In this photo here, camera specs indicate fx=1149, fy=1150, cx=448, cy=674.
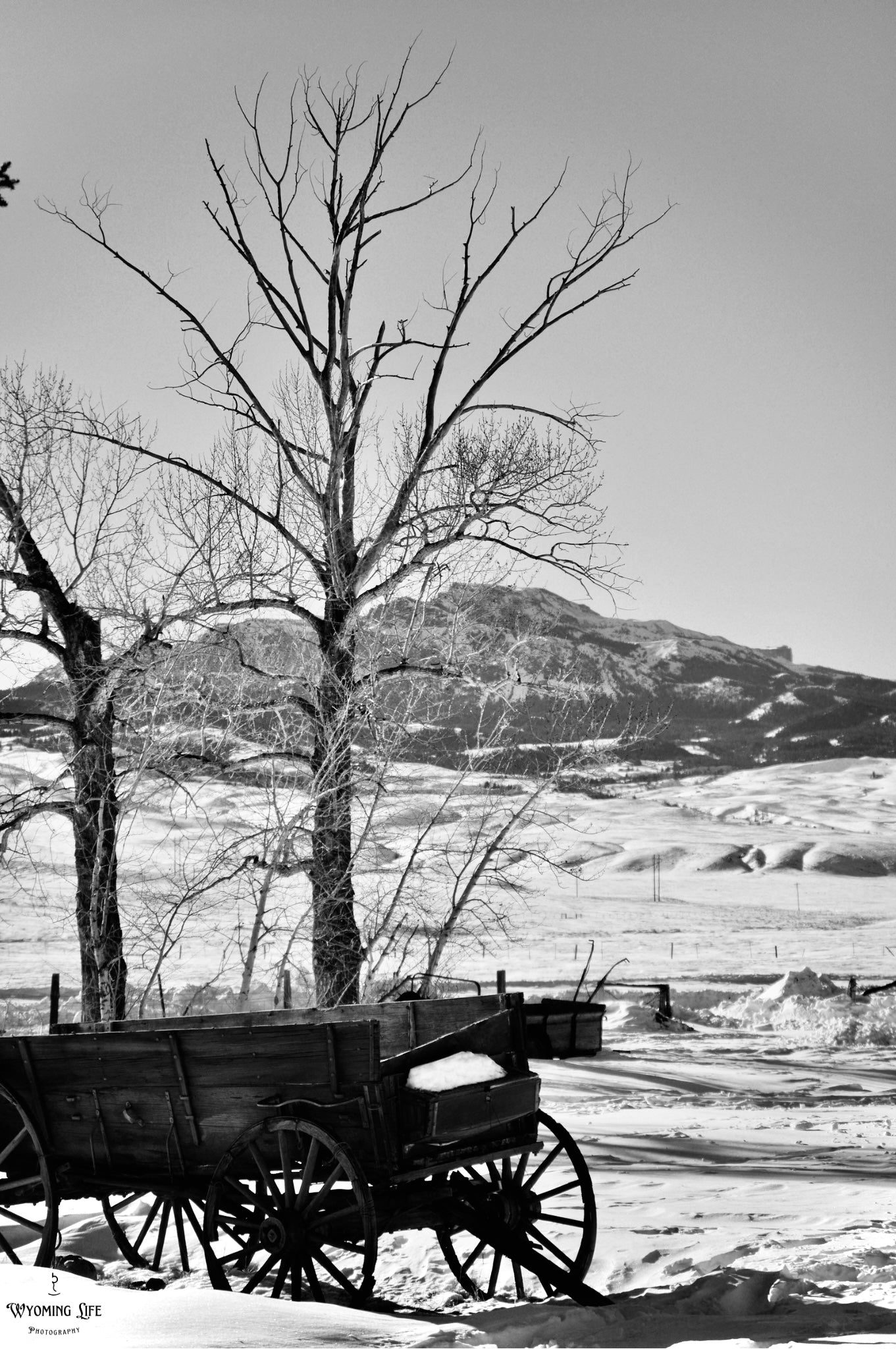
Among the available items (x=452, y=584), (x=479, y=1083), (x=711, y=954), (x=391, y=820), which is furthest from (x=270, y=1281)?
(x=711, y=954)

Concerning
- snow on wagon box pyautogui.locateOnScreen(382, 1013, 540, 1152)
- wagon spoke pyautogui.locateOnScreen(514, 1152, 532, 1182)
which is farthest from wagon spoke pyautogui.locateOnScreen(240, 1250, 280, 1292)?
wagon spoke pyautogui.locateOnScreen(514, 1152, 532, 1182)

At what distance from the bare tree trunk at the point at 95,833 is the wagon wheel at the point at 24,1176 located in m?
5.77

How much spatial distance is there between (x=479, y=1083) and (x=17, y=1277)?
2.08 meters

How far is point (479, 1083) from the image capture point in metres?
4.89

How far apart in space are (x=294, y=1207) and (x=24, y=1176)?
5.74 feet

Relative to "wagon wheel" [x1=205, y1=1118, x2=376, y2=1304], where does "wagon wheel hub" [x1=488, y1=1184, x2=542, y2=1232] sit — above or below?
below

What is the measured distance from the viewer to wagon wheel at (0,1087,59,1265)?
5.43 m

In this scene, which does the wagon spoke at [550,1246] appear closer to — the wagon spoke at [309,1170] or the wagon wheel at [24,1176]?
the wagon spoke at [309,1170]

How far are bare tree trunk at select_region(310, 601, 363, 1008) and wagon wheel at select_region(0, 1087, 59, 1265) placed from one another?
19.8ft

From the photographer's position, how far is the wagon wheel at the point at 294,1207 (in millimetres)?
4656

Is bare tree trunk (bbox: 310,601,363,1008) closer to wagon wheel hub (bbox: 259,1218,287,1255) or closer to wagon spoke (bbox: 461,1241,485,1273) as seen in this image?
wagon spoke (bbox: 461,1241,485,1273)

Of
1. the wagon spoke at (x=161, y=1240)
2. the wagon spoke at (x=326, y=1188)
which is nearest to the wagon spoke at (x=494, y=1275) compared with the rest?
the wagon spoke at (x=326, y=1188)

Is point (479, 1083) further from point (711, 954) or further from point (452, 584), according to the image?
point (711, 954)

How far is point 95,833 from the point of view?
1354cm
